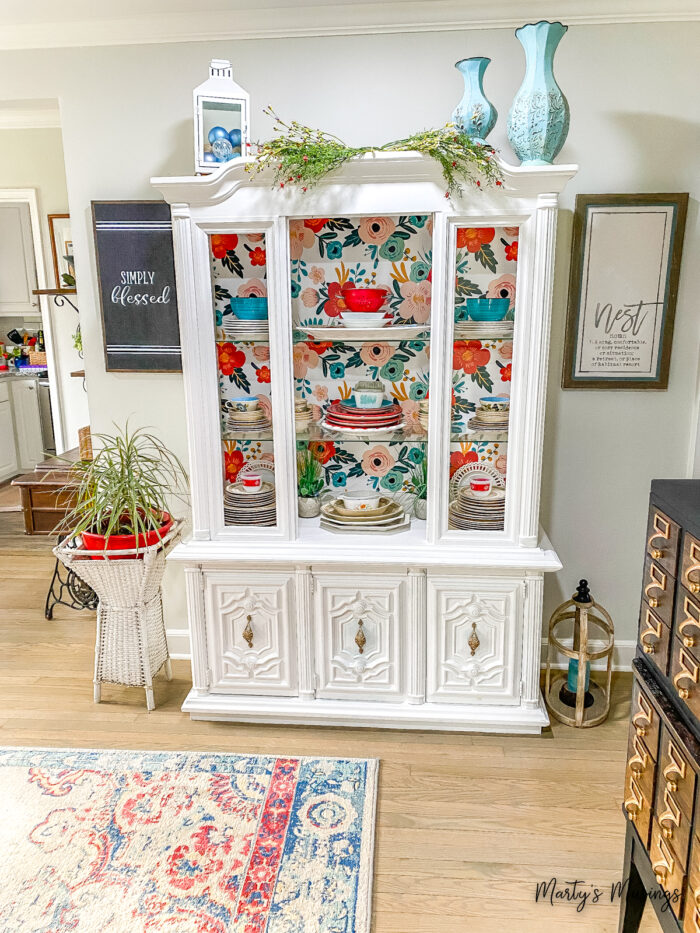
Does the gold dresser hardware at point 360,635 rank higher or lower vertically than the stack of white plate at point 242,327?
lower

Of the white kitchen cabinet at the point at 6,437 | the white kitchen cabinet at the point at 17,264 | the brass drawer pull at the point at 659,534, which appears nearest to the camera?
the brass drawer pull at the point at 659,534

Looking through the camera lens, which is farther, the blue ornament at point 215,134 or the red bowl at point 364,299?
the red bowl at point 364,299

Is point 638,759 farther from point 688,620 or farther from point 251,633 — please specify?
point 251,633

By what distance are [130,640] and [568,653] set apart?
1.72 metres

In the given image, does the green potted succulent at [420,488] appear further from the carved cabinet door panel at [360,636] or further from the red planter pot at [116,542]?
the red planter pot at [116,542]

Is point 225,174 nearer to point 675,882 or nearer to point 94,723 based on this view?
point 94,723

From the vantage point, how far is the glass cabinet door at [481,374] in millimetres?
2436

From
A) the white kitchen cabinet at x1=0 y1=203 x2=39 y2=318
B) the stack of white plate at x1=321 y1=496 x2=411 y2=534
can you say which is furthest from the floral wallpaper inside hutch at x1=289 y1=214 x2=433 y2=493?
the white kitchen cabinet at x1=0 y1=203 x2=39 y2=318

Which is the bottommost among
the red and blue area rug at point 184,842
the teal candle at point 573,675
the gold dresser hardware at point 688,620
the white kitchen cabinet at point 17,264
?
the red and blue area rug at point 184,842

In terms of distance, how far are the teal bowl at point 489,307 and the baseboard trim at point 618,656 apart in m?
1.48

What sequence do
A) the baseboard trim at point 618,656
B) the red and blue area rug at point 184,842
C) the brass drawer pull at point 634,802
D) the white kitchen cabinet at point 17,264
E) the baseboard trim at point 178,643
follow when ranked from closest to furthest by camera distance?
the brass drawer pull at point 634,802 < the red and blue area rug at point 184,842 < the baseboard trim at point 618,656 < the baseboard trim at point 178,643 < the white kitchen cabinet at point 17,264

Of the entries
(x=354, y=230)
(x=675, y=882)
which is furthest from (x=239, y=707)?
(x=354, y=230)

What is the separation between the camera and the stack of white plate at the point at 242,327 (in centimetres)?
255

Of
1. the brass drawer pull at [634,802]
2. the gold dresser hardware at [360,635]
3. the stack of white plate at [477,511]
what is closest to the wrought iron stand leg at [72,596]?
the gold dresser hardware at [360,635]
